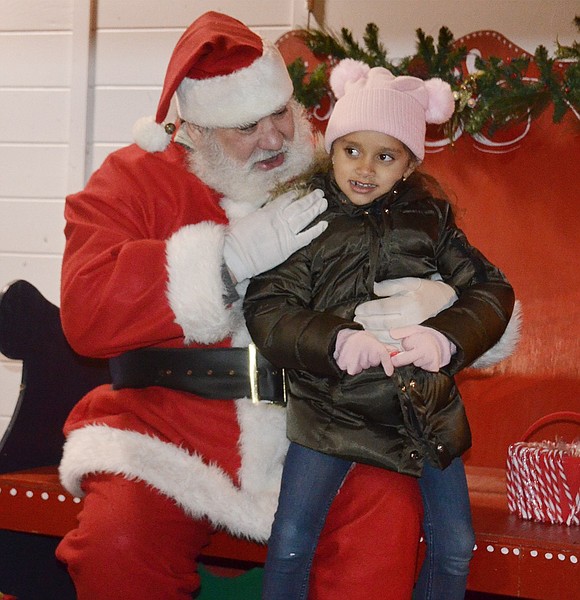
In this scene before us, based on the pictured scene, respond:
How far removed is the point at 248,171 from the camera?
1997 millimetres

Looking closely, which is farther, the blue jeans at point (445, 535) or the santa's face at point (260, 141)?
the santa's face at point (260, 141)

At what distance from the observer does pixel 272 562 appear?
1628mm

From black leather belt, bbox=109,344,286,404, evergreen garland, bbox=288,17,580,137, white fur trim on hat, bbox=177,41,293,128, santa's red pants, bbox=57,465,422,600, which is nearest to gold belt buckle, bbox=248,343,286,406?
black leather belt, bbox=109,344,286,404

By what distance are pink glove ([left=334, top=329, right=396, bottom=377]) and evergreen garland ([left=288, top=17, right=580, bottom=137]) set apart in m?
1.05

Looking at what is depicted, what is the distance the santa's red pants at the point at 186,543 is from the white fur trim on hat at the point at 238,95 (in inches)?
31.8

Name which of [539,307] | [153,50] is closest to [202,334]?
[539,307]

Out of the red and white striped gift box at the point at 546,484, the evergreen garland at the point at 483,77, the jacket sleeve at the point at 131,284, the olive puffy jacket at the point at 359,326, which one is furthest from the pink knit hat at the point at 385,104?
the red and white striped gift box at the point at 546,484

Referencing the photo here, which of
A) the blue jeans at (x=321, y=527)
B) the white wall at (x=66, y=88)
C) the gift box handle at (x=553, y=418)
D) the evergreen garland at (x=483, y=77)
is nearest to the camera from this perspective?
the blue jeans at (x=321, y=527)

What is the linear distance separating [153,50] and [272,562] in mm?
1937

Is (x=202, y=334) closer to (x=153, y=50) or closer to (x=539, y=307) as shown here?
(x=539, y=307)

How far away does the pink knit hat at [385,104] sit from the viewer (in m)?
1.69

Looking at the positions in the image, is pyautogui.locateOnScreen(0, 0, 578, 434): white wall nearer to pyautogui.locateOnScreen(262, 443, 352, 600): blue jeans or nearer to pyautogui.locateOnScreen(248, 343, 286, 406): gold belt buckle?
pyautogui.locateOnScreen(248, 343, 286, 406): gold belt buckle

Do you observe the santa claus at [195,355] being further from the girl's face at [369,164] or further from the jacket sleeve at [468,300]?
the jacket sleeve at [468,300]

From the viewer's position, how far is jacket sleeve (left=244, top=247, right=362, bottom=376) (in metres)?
1.56
